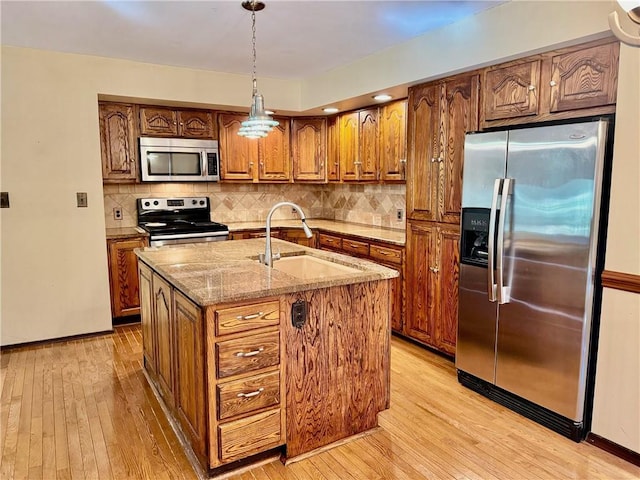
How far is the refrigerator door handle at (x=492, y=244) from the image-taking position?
2.61m

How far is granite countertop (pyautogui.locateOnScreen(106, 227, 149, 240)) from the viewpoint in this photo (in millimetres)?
4159

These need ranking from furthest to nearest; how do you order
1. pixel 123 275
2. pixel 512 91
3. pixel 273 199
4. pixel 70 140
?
pixel 273 199 < pixel 123 275 < pixel 70 140 < pixel 512 91

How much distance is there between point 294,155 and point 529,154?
3.06 metres

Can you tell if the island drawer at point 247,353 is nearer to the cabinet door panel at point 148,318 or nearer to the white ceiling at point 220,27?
the cabinet door panel at point 148,318

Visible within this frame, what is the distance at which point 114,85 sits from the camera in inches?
154


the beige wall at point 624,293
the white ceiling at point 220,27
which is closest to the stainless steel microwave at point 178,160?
the white ceiling at point 220,27

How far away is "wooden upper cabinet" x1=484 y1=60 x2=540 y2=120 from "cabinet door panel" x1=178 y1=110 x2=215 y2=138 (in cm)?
283

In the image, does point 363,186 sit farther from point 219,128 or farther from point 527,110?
point 527,110

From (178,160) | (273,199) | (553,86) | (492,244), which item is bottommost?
(492,244)

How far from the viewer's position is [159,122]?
4398 mm

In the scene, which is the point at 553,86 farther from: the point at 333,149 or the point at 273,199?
the point at 273,199

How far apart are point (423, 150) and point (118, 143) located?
2.83 metres

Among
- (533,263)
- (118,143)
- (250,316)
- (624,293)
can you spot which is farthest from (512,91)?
(118,143)

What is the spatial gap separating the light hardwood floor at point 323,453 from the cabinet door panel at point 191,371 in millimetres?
170
